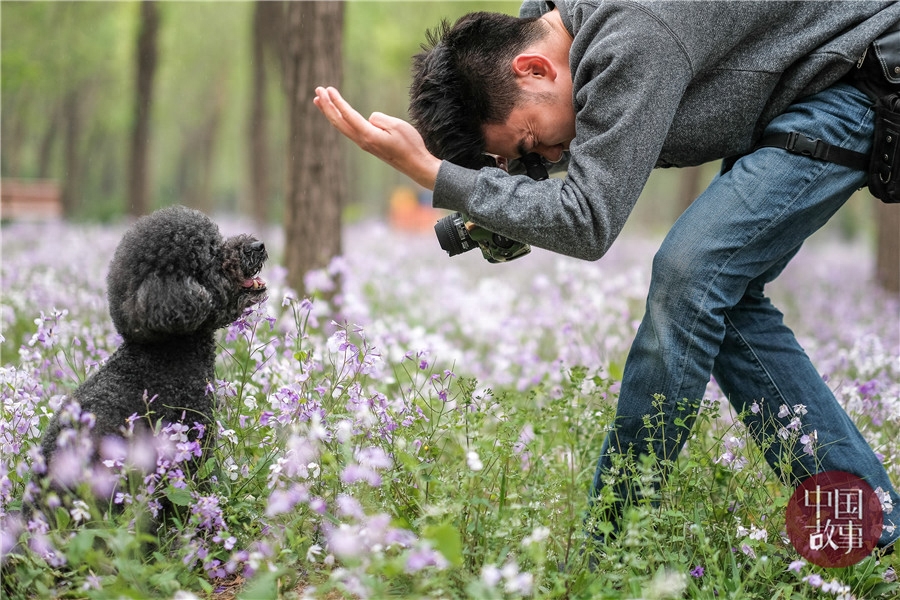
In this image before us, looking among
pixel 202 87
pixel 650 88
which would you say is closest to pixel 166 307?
pixel 650 88

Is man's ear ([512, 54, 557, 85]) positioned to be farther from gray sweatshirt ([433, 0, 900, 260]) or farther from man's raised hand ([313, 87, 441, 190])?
man's raised hand ([313, 87, 441, 190])

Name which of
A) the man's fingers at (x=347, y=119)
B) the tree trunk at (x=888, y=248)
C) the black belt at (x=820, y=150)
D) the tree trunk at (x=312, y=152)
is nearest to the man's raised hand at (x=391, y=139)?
the man's fingers at (x=347, y=119)

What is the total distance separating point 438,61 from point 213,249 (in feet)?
3.08

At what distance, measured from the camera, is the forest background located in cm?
881

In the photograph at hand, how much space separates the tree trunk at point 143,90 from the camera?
12.7 meters

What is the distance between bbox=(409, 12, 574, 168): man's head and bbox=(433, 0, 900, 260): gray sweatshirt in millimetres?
145

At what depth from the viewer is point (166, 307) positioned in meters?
2.35

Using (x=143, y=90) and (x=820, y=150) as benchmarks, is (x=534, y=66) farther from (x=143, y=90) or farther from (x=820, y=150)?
(x=143, y=90)

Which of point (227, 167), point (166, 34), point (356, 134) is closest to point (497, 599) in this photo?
point (356, 134)

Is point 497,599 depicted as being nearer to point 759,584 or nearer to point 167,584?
point 167,584

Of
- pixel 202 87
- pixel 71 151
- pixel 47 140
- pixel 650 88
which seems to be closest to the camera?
pixel 650 88

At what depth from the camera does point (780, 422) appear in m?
2.66

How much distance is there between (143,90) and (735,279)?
12.3 meters

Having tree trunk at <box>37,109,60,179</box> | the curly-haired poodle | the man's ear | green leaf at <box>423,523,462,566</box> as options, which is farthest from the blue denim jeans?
tree trunk at <box>37,109,60,179</box>
